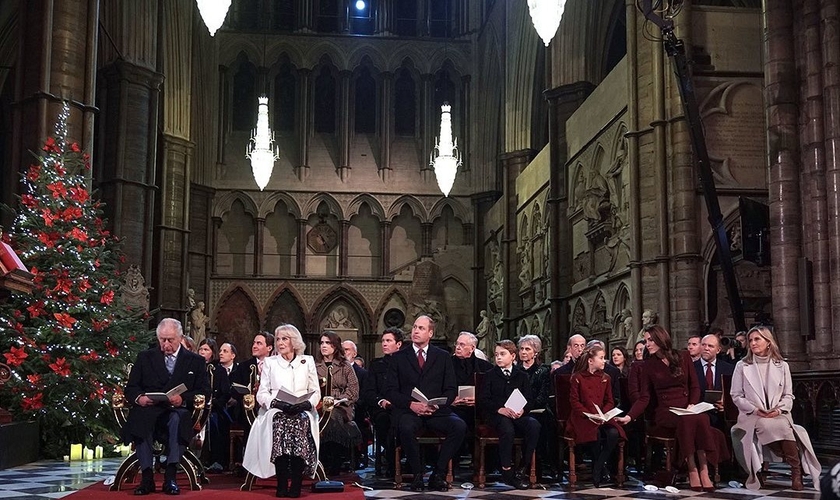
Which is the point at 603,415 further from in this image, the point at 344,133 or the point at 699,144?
the point at 344,133

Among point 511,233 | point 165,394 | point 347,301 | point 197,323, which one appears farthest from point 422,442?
point 347,301

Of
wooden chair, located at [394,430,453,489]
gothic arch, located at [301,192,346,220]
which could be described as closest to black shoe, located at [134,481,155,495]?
wooden chair, located at [394,430,453,489]

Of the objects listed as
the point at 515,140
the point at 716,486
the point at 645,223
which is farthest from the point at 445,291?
the point at 716,486

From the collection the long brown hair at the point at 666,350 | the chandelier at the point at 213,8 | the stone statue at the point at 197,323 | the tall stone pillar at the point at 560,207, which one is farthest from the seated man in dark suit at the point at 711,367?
the stone statue at the point at 197,323

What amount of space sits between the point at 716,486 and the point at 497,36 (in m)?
24.4

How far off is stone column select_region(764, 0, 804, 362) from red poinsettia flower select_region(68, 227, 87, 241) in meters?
8.17

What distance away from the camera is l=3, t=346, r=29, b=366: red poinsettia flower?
34.1 feet

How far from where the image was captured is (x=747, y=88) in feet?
48.5

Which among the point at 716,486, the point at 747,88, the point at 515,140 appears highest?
the point at 515,140

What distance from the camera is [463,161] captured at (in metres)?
34.1

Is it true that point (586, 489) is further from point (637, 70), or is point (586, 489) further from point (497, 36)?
point (497, 36)

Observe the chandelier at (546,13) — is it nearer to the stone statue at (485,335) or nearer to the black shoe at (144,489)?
the black shoe at (144,489)

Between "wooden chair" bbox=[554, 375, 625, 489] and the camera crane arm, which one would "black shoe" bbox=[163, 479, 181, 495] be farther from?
the camera crane arm

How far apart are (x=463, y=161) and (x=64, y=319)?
79.4ft
